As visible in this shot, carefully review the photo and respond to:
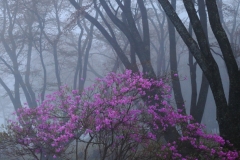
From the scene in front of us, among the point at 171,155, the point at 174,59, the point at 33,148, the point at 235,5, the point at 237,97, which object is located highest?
the point at 235,5

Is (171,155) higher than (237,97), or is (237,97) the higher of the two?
(237,97)

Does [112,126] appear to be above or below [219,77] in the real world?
below

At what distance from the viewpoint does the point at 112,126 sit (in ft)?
20.8

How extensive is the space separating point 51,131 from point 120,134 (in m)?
1.50

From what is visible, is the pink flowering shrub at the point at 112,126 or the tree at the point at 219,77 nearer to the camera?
the pink flowering shrub at the point at 112,126

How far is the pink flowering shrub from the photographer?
6.18 meters

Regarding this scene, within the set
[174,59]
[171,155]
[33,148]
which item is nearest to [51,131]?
[33,148]

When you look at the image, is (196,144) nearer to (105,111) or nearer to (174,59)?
(105,111)

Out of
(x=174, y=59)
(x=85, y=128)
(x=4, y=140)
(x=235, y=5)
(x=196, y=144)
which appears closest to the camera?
(x=85, y=128)

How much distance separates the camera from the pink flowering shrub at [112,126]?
618 centimetres

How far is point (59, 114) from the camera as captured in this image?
7.02 m

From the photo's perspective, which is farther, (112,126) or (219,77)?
(219,77)

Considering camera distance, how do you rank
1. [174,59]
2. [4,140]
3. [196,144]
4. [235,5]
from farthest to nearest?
[235,5], [174,59], [196,144], [4,140]

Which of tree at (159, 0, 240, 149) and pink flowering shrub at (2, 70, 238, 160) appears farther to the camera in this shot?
tree at (159, 0, 240, 149)
